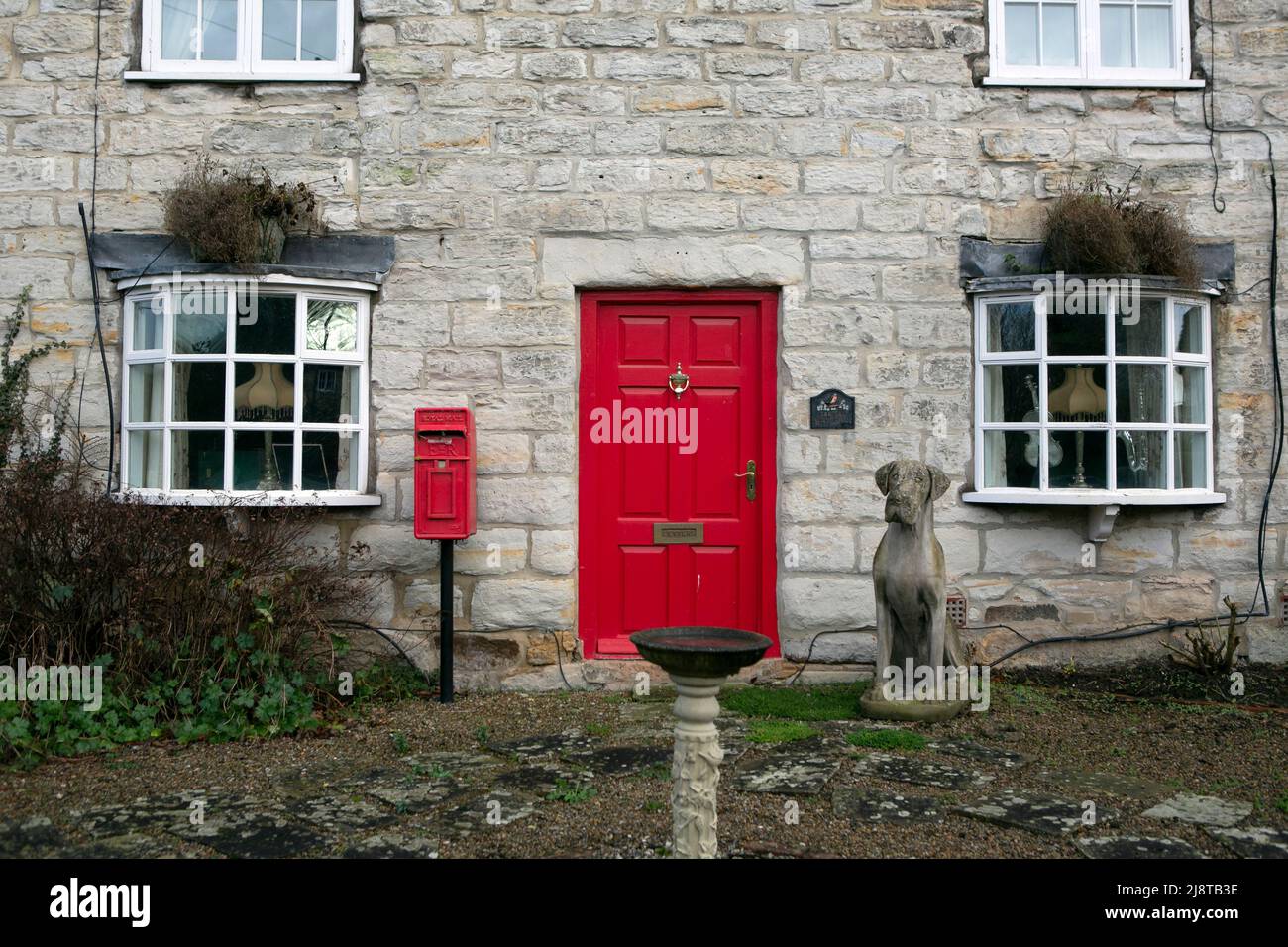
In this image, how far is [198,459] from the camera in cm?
619

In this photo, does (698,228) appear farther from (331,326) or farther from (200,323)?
(200,323)

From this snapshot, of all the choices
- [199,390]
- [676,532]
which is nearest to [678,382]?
[676,532]

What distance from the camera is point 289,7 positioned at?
6.50 meters

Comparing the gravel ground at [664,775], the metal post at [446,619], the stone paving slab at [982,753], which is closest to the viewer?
the gravel ground at [664,775]

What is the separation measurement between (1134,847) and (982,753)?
44.2 inches

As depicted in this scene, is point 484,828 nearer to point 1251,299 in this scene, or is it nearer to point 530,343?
point 530,343

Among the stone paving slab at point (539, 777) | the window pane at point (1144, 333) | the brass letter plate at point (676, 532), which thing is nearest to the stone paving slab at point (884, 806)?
the stone paving slab at point (539, 777)

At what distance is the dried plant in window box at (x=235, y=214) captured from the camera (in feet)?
19.7

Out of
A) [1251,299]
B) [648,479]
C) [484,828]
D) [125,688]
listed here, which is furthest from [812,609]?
[125,688]

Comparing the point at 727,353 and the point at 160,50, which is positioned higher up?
the point at 160,50

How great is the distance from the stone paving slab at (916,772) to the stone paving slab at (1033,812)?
0.20m

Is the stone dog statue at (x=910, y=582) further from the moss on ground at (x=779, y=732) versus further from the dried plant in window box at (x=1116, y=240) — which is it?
the dried plant in window box at (x=1116, y=240)

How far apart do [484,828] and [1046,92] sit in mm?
5393

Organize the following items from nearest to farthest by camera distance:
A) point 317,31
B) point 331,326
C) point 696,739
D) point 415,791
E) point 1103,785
Result: point 696,739
point 415,791
point 1103,785
point 331,326
point 317,31
